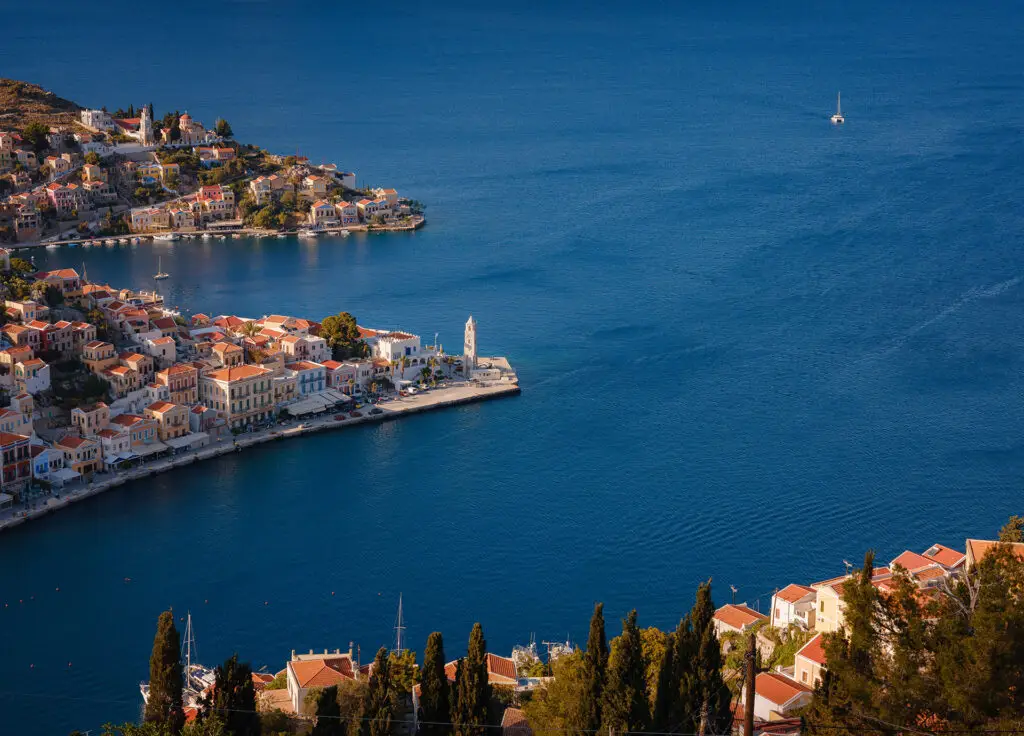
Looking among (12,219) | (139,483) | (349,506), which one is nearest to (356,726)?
(349,506)

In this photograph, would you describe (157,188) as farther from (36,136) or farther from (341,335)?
(341,335)

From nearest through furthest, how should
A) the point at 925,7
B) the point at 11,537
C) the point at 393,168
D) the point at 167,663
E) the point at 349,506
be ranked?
the point at 167,663 < the point at 11,537 < the point at 349,506 < the point at 393,168 < the point at 925,7

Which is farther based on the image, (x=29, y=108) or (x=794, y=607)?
(x=29, y=108)

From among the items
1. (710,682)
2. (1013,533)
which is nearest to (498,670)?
(710,682)

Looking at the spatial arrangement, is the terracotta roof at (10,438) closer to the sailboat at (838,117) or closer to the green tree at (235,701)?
the green tree at (235,701)

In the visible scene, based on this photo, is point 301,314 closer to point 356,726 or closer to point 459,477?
point 459,477

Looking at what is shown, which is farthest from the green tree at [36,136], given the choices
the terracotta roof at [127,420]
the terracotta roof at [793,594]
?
the terracotta roof at [793,594]

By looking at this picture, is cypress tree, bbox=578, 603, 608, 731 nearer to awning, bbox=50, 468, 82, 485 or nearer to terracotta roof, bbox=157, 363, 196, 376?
awning, bbox=50, 468, 82, 485
